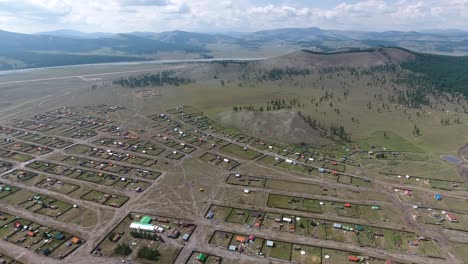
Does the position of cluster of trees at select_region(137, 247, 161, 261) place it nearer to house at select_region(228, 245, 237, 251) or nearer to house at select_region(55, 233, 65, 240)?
house at select_region(228, 245, 237, 251)

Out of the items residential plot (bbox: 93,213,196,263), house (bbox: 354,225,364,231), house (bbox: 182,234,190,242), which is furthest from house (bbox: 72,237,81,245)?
house (bbox: 354,225,364,231)

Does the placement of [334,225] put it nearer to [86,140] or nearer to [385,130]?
[385,130]

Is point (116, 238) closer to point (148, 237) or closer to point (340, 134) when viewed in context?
point (148, 237)

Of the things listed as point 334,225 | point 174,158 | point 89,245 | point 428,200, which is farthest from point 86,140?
point 428,200

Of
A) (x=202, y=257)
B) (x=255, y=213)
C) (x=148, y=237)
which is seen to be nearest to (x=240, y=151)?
(x=255, y=213)

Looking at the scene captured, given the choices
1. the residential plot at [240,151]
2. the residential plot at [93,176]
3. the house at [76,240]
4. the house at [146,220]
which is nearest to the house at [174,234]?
the house at [146,220]

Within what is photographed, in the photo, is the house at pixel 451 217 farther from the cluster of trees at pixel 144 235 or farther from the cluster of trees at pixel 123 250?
the cluster of trees at pixel 123 250
